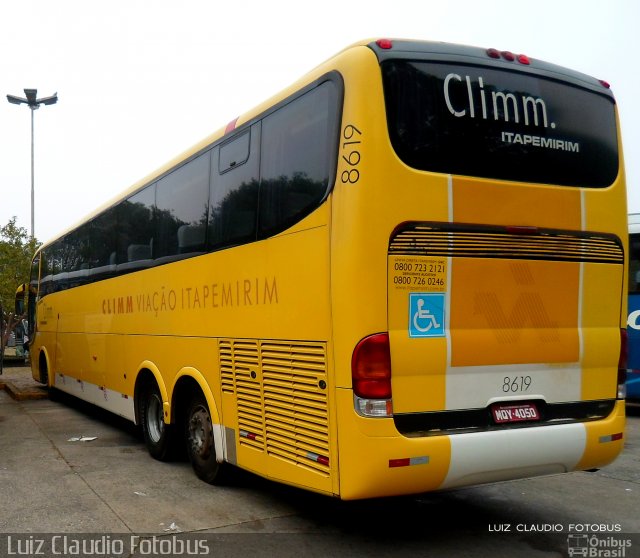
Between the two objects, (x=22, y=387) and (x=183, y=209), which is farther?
(x=22, y=387)

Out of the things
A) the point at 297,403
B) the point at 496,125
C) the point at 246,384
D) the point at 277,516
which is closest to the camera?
the point at 496,125

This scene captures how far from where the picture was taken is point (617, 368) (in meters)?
5.35

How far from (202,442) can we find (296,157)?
3067mm

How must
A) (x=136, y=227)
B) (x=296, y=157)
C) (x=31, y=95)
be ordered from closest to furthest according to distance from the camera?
1. (x=296, y=157)
2. (x=136, y=227)
3. (x=31, y=95)

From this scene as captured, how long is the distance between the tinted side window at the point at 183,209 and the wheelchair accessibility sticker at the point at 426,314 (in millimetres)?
2793

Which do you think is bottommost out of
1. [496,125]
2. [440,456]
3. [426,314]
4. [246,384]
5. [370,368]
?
[440,456]

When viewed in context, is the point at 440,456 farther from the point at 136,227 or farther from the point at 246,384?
the point at 136,227

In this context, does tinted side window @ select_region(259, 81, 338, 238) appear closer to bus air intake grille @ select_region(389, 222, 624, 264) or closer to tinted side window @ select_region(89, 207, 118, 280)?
→ bus air intake grille @ select_region(389, 222, 624, 264)

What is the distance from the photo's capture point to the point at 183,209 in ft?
24.1

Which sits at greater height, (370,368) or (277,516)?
(370,368)

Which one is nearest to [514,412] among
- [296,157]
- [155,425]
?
[296,157]

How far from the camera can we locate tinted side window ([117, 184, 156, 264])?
27.4 ft

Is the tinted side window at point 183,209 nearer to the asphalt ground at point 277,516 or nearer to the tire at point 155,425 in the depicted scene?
the tire at point 155,425

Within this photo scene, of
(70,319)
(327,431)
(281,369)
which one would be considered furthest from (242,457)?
(70,319)
